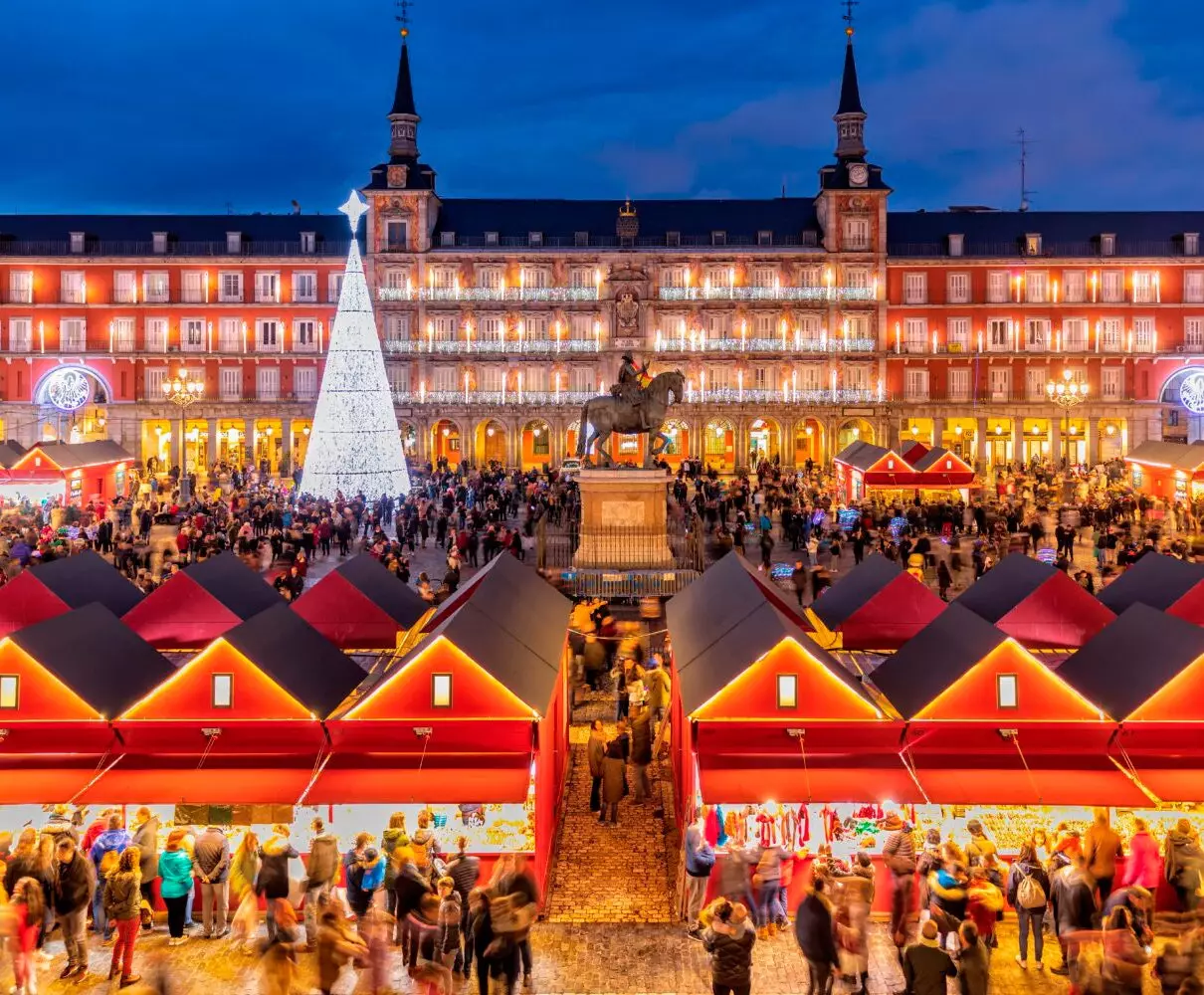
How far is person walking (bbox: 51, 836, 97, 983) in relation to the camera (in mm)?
8570

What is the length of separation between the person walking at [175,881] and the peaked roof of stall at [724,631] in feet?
14.4

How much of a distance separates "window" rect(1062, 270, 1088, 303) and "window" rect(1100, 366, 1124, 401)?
3.63m

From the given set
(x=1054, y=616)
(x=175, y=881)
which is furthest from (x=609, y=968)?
(x=1054, y=616)

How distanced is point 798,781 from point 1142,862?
2701 mm

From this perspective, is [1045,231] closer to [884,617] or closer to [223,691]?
[884,617]

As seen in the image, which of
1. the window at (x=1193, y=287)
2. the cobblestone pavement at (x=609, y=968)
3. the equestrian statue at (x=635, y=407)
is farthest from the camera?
the window at (x=1193, y=287)

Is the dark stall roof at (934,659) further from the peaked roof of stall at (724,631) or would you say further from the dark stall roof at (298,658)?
the dark stall roof at (298,658)

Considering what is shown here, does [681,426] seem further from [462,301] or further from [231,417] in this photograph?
[231,417]

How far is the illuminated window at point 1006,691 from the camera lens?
1048cm

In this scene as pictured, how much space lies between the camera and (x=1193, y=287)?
56344 millimetres

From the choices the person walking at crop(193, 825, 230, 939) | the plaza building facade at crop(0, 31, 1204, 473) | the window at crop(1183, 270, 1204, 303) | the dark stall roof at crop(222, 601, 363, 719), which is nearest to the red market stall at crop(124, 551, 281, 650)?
the dark stall roof at crop(222, 601, 363, 719)

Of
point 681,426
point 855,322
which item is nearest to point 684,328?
point 681,426

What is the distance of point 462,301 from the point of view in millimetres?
55812

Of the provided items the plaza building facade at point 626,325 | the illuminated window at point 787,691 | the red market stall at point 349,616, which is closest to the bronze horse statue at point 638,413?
the red market stall at point 349,616
